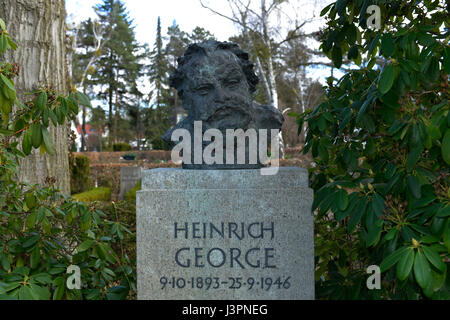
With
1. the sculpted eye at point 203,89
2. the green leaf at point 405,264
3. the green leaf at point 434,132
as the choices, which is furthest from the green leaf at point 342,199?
the sculpted eye at point 203,89

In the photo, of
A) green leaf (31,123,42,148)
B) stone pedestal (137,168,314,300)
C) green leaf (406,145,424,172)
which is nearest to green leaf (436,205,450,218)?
green leaf (406,145,424,172)

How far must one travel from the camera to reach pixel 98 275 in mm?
2713

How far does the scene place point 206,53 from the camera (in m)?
2.77

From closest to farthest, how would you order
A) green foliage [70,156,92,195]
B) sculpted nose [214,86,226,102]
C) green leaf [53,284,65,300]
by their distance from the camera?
green leaf [53,284,65,300]
sculpted nose [214,86,226,102]
green foliage [70,156,92,195]

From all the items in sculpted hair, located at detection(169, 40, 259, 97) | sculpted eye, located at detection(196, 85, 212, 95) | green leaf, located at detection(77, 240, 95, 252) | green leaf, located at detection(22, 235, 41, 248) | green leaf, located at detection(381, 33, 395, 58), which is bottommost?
green leaf, located at detection(77, 240, 95, 252)

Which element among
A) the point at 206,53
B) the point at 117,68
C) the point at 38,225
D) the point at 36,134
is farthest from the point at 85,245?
the point at 117,68

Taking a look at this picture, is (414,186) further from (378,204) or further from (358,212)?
(358,212)

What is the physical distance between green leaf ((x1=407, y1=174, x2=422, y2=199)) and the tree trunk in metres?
3.16

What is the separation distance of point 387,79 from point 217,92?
1279 millimetres

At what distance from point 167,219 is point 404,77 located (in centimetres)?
162

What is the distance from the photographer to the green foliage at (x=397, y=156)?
1.66 m

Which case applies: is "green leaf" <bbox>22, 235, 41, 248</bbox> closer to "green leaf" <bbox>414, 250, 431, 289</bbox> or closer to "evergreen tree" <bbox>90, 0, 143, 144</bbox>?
"green leaf" <bbox>414, 250, 431, 289</bbox>

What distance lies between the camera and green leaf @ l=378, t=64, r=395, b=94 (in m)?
1.75
